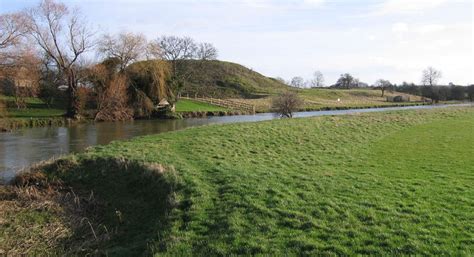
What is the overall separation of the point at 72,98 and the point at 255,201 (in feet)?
A: 124

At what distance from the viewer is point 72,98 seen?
4203cm

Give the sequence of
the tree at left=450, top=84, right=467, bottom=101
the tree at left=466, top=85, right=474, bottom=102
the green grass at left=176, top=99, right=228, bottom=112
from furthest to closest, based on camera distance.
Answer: the tree at left=450, top=84, right=467, bottom=101 → the tree at left=466, top=85, right=474, bottom=102 → the green grass at left=176, top=99, right=228, bottom=112

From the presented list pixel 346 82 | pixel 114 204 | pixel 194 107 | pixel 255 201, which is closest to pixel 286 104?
pixel 194 107

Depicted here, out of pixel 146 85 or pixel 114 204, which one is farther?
pixel 146 85

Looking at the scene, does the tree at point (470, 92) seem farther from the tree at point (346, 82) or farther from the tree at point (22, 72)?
the tree at point (22, 72)

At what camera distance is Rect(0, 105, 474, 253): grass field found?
705cm

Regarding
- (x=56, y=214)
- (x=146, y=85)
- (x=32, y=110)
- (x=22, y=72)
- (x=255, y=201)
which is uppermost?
(x=22, y=72)

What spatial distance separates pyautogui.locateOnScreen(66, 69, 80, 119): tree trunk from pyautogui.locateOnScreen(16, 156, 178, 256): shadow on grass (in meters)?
29.4

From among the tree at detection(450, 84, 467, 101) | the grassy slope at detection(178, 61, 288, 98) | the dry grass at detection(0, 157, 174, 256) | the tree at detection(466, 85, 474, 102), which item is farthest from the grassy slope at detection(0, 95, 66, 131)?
the tree at detection(450, 84, 467, 101)

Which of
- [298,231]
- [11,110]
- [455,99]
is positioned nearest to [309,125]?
[298,231]

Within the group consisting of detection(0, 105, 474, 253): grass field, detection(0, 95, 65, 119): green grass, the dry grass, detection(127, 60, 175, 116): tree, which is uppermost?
detection(127, 60, 175, 116): tree

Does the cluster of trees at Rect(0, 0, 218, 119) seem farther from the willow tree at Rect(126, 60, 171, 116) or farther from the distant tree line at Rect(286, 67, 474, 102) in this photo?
the distant tree line at Rect(286, 67, 474, 102)

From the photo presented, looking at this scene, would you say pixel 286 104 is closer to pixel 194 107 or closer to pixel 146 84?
pixel 146 84

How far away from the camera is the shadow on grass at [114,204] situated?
320 inches
